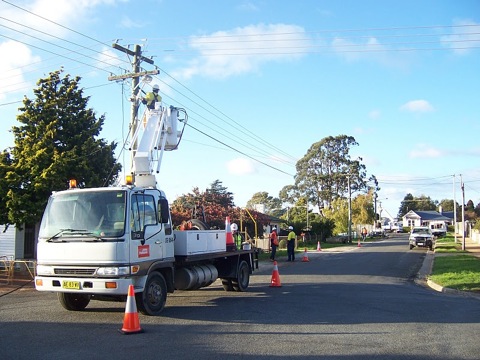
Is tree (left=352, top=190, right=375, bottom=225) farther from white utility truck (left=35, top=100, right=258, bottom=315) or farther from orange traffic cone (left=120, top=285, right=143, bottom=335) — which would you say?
orange traffic cone (left=120, top=285, right=143, bottom=335)

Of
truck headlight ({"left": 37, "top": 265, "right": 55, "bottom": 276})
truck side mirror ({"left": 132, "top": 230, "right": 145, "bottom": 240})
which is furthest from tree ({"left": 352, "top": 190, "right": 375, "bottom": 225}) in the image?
truck headlight ({"left": 37, "top": 265, "right": 55, "bottom": 276})

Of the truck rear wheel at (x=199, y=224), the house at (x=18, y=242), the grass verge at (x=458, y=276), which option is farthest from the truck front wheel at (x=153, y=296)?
the house at (x=18, y=242)

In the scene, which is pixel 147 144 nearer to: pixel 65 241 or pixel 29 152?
pixel 65 241

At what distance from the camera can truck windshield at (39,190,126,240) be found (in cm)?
959

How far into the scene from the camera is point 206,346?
7.72 m

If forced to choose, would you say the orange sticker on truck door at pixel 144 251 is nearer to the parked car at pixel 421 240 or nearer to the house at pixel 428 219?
the parked car at pixel 421 240

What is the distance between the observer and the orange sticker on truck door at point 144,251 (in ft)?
32.0

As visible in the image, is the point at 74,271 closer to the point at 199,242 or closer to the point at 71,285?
the point at 71,285

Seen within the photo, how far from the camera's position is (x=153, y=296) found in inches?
404

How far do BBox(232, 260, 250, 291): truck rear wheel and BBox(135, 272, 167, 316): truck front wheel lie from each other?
4.22 meters

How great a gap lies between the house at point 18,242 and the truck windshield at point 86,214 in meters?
12.5

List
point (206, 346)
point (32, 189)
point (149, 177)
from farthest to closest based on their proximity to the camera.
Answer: point (32, 189) → point (149, 177) → point (206, 346)

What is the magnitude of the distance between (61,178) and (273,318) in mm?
11770

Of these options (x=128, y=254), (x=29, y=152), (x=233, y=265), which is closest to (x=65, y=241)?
(x=128, y=254)
